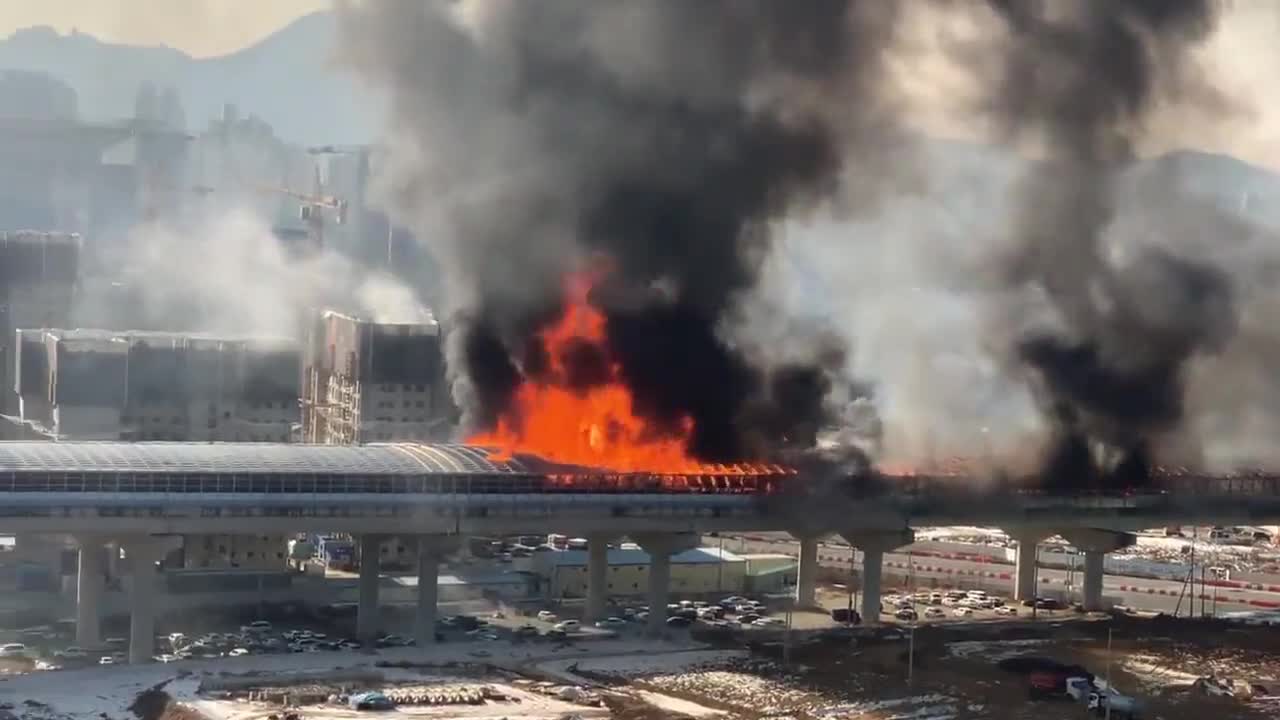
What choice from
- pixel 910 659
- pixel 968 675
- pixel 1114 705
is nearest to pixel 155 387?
pixel 910 659

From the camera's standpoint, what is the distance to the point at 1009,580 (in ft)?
378

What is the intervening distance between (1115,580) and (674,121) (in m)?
34.3

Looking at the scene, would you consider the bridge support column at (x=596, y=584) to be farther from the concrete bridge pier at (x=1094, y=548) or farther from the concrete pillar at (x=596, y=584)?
the concrete bridge pier at (x=1094, y=548)

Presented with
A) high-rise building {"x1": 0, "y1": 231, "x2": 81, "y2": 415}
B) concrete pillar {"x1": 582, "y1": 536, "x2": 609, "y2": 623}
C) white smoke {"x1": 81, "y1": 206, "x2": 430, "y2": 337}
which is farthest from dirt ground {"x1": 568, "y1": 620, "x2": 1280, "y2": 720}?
high-rise building {"x1": 0, "y1": 231, "x2": 81, "y2": 415}

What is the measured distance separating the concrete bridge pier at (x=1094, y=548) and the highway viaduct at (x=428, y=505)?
159 mm

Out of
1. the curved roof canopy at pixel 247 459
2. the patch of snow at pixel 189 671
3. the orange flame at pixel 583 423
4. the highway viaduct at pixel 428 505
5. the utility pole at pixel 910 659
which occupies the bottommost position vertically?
the patch of snow at pixel 189 671

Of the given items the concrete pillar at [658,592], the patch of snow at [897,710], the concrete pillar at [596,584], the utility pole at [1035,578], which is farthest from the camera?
the utility pole at [1035,578]

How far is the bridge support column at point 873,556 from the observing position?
9712cm

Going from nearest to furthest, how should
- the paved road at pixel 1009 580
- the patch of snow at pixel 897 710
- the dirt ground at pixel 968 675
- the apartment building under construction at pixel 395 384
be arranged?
the patch of snow at pixel 897 710 → the dirt ground at pixel 968 675 → the paved road at pixel 1009 580 → the apartment building under construction at pixel 395 384

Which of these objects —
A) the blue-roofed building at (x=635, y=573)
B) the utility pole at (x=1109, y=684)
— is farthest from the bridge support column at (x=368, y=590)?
the utility pole at (x=1109, y=684)

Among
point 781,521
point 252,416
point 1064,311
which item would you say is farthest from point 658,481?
point 252,416

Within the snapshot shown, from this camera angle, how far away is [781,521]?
313 feet

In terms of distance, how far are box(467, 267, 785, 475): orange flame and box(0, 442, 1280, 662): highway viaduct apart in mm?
3737

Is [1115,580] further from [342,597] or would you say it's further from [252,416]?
[252,416]
